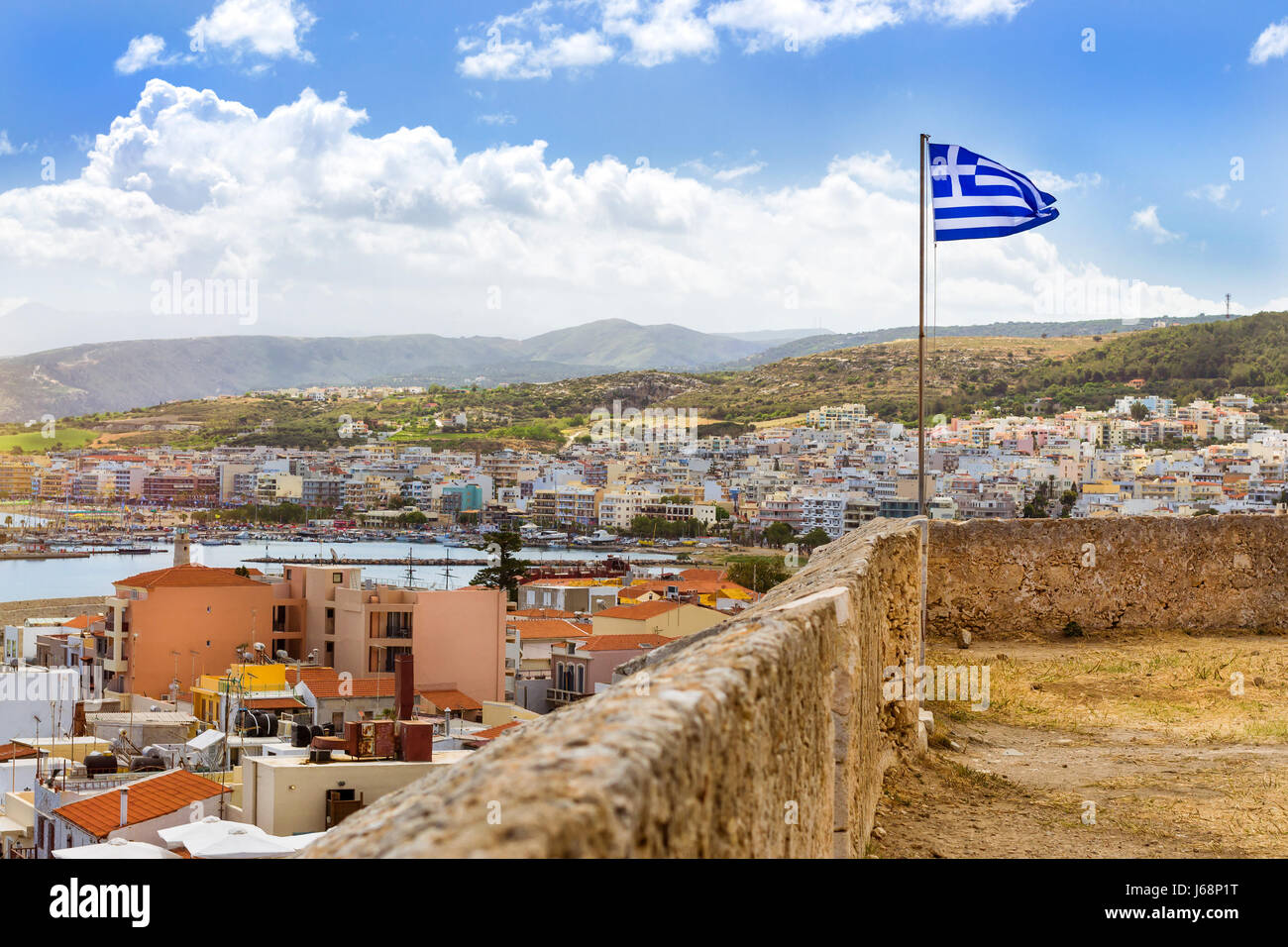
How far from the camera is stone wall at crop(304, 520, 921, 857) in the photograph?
1626 mm

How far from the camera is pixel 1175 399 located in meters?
67.0

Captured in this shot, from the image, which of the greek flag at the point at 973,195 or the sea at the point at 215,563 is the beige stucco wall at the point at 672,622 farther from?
the sea at the point at 215,563

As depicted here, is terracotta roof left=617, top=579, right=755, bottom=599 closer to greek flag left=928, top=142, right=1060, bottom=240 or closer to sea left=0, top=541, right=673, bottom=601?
sea left=0, top=541, right=673, bottom=601

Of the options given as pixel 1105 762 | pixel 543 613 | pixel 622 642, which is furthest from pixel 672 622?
pixel 1105 762

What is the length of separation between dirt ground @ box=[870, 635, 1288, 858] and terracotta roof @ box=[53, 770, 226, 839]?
9.24m

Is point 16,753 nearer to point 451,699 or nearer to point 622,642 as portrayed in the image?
point 451,699

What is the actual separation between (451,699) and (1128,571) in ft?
65.3

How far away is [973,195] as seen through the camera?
8.92m

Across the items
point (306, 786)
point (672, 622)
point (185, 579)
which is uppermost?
point (185, 579)

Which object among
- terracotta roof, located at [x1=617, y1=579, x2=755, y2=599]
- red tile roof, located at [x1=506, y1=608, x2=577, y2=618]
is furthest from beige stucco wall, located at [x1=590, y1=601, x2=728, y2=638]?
red tile roof, located at [x1=506, y1=608, x2=577, y2=618]

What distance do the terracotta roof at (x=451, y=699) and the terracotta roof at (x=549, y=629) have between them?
20.5ft
